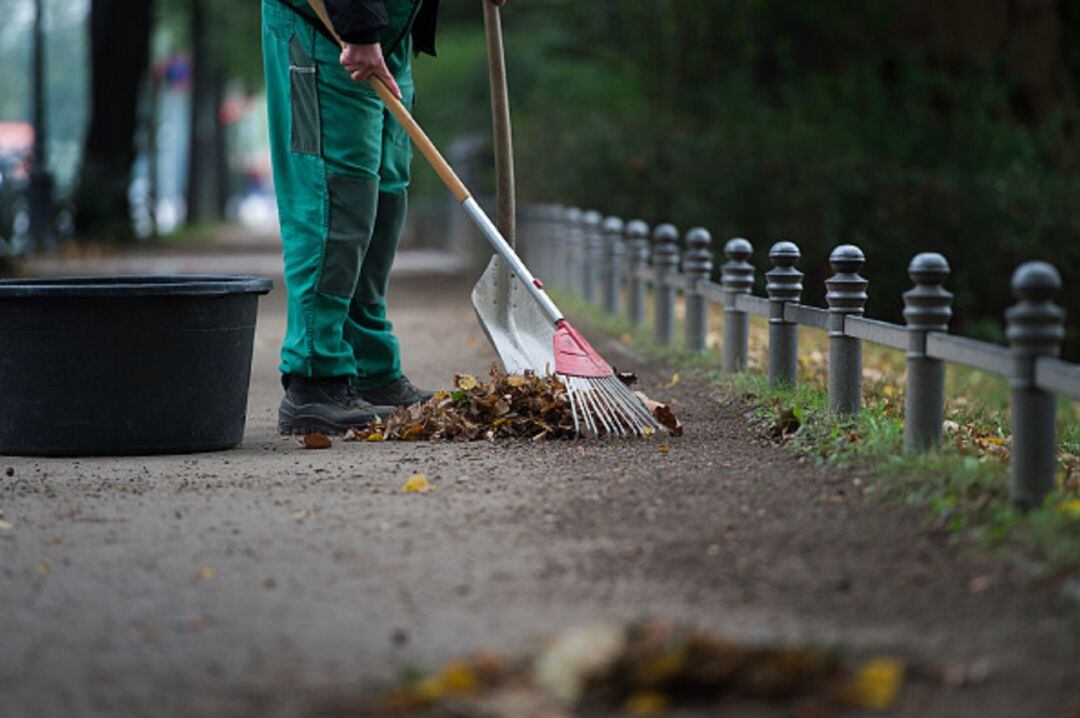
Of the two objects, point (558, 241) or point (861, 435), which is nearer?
point (861, 435)

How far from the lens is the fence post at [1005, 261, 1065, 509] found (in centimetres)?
431

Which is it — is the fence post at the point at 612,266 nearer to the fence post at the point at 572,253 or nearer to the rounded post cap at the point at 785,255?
the fence post at the point at 572,253

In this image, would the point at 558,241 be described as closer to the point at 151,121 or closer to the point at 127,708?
the point at 127,708

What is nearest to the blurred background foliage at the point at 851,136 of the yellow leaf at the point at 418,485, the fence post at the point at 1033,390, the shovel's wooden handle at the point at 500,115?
the shovel's wooden handle at the point at 500,115

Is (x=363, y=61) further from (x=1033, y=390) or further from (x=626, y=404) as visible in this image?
(x=1033, y=390)

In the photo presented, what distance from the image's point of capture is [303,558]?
4.34 metres

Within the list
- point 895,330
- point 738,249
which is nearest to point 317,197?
point 895,330

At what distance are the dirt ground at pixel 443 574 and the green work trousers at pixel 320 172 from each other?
774 mm

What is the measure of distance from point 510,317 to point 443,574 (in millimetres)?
2984

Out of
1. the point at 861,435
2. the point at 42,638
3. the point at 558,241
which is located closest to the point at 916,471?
the point at 861,435

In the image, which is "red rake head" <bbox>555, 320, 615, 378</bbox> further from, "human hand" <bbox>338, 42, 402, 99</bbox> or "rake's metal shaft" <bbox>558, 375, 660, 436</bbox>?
"human hand" <bbox>338, 42, 402, 99</bbox>

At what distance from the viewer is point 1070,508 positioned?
Result: 4.19 metres

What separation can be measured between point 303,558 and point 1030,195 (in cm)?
1216

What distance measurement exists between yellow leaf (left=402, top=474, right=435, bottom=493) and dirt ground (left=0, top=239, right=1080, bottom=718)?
4 centimetres
